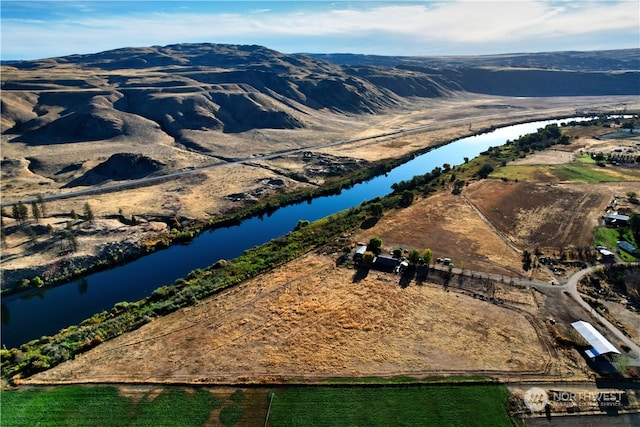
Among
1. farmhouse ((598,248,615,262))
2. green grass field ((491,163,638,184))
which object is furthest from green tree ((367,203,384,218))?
green grass field ((491,163,638,184))

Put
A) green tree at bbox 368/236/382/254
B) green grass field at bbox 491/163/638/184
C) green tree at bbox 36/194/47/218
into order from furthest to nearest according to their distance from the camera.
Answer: green grass field at bbox 491/163/638/184, green tree at bbox 36/194/47/218, green tree at bbox 368/236/382/254

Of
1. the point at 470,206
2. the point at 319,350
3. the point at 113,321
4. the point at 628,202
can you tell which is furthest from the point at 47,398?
the point at 628,202

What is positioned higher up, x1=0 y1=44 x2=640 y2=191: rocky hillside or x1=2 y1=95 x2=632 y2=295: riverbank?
x1=0 y1=44 x2=640 y2=191: rocky hillside

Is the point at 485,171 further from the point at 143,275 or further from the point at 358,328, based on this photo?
the point at 143,275

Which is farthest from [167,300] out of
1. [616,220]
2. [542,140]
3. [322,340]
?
[542,140]

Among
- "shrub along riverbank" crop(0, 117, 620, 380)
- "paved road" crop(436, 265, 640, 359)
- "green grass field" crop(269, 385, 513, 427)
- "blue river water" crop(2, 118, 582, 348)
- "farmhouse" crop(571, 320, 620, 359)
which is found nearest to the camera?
"green grass field" crop(269, 385, 513, 427)

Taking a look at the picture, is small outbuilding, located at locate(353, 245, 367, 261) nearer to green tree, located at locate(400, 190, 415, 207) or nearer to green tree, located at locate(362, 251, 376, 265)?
green tree, located at locate(362, 251, 376, 265)
